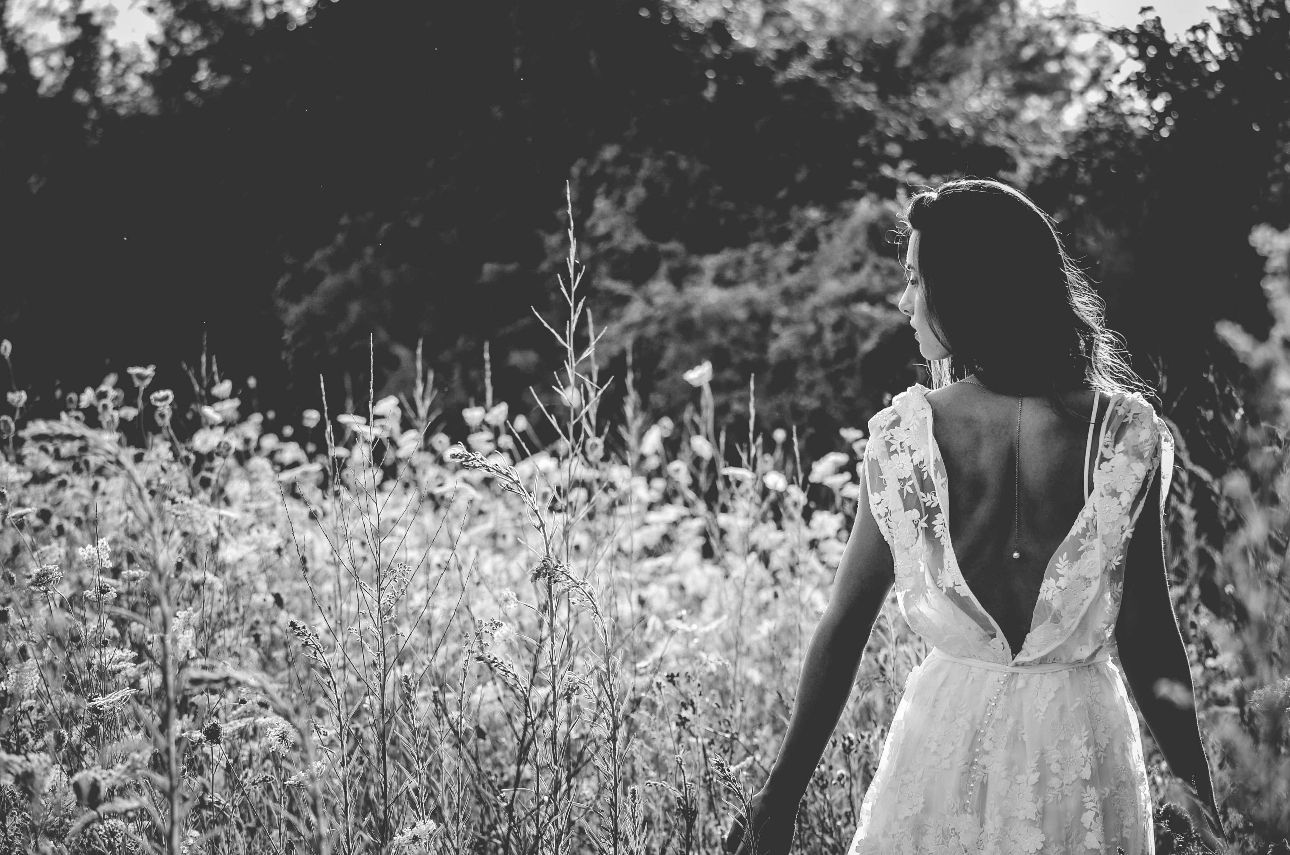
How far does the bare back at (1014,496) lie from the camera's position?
1559 mm

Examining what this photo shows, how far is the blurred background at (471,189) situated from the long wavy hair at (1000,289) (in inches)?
161

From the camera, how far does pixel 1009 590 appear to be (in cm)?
156

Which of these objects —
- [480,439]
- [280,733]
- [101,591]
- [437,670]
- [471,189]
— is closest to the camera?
[280,733]

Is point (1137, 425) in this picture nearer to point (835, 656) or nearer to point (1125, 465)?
point (1125, 465)

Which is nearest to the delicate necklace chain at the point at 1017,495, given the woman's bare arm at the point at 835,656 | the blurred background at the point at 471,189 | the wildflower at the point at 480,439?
the woman's bare arm at the point at 835,656

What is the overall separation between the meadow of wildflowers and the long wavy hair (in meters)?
0.30

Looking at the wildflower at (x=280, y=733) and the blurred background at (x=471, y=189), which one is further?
the blurred background at (x=471, y=189)

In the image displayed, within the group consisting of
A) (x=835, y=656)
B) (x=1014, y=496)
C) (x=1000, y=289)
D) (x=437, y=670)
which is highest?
(x=1000, y=289)

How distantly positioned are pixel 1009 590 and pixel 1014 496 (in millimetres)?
159

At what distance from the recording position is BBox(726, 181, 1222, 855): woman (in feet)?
4.99

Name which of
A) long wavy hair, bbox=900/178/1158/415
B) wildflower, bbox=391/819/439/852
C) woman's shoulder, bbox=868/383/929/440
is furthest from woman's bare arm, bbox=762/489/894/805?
wildflower, bbox=391/819/439/852

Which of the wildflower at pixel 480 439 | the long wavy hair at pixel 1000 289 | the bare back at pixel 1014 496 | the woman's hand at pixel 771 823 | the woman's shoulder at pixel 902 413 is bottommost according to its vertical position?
the wildflower at pixel 480 439

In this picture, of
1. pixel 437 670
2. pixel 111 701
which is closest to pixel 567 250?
pixel 437 670

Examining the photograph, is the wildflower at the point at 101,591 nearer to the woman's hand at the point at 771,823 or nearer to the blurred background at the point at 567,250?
the blurred background at the point at 567,250
